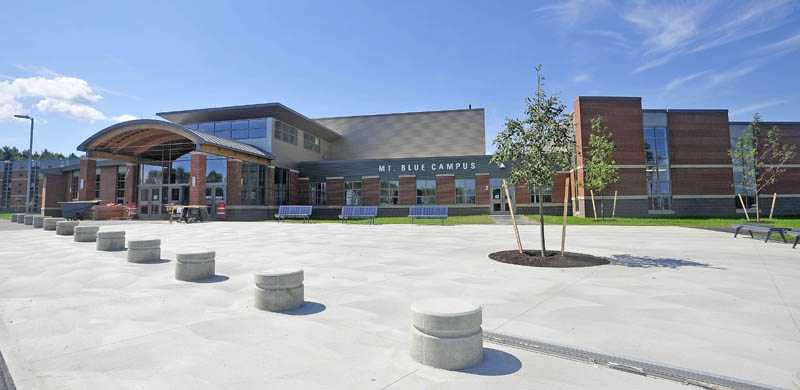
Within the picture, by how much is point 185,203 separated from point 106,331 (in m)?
30.2

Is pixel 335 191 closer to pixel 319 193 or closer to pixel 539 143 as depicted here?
pixel 319 193

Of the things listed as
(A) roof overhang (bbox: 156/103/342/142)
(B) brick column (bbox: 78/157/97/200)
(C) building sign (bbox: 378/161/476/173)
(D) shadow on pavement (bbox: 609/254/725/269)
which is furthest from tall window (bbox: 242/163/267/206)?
(D) shadow on pavement (bbox: 609/254/725/269)

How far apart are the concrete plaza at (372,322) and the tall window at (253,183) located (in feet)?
67.0

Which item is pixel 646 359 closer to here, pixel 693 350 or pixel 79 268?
pixel 693 350

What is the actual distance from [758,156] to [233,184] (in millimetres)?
47755

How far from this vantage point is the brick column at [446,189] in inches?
1324

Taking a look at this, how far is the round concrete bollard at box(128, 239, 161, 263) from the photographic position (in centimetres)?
898

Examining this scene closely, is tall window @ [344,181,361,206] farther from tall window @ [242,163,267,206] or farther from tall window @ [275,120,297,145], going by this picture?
tall window @ [242,163,267,206]

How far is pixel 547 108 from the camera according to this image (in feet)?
31.5

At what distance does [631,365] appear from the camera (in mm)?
3281

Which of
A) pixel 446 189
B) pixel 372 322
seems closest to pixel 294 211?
pixel 446 189

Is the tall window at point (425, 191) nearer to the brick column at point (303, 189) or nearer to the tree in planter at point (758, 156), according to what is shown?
the brick column at point (303, 189)

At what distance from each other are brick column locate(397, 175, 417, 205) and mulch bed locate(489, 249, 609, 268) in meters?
24.0

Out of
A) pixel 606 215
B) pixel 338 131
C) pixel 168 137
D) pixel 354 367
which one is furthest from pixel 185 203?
pixel 606 215
